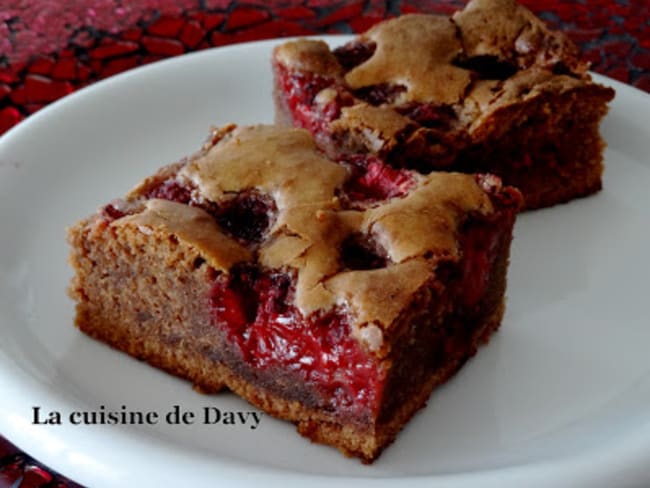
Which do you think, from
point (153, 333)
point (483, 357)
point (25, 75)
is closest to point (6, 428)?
point (153, 333)

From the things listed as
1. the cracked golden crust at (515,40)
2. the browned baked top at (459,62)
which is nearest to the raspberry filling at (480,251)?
the browned baked top at (459,62)

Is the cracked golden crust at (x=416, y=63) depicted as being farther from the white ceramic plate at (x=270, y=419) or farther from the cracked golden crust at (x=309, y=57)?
the white ceramic plate at (x=270, y=419)

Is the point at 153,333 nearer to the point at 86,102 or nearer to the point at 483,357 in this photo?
the point at 483,357

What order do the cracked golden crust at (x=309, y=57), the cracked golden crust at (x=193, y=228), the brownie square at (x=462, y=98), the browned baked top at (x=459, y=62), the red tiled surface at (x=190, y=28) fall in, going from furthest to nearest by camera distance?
1. the red tiled surface at (x=190, y=28)
2. the cracked golden crust at (x=309, y=57)
3. the browned baked top at (x=459, y=62)
4. the brownie square at (x=462, y=98)
5. the cracked golden crust at (x=193, y=228)

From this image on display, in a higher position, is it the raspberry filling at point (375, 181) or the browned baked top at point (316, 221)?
the browned baked top at point (316, 221)

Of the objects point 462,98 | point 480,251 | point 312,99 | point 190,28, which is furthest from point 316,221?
point 190,28

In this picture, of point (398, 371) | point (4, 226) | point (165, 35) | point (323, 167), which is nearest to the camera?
point (398, 371)

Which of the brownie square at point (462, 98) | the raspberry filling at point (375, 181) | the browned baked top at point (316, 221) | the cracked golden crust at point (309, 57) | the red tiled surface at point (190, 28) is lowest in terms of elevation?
the red tiled surface at point (190, 28)
